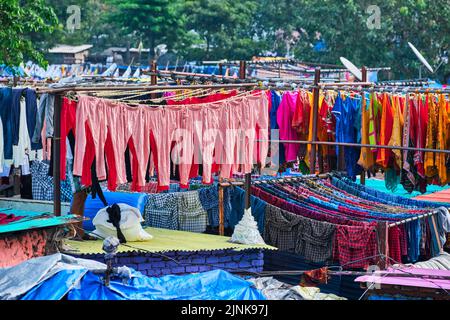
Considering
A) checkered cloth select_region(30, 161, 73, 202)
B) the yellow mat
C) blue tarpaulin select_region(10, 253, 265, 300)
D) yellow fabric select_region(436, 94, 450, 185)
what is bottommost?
the yellow mat

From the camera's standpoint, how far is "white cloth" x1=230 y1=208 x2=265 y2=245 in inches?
485

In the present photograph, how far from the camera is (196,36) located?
43.2 m

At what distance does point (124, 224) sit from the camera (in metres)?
11.8

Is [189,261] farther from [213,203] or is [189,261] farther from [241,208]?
[213,203]

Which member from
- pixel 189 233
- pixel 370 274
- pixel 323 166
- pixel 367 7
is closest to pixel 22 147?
pixel 189 233

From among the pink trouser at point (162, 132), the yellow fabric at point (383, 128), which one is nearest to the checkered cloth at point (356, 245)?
the pink trouser at point (162, 132)

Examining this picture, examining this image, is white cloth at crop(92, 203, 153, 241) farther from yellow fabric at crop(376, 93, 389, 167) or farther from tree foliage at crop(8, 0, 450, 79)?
tree foliage at crop(8, 0, 450, 79)

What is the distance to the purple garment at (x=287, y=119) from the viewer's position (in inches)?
607

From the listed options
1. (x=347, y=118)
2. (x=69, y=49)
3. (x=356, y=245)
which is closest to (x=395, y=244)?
(x=356, y=245)

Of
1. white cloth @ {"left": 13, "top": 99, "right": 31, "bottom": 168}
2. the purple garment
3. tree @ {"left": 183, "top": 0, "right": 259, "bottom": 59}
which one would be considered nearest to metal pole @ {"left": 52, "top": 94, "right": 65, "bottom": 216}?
white cloth @ {"left": 13, "top": 99, "right": 31, "bottom": 168}

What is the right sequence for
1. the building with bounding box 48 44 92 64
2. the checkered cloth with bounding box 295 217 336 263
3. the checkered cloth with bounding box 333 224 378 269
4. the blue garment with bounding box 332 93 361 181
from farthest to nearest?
the building with bounding box 48 44 92 64
the blue garment with bounding box 332 93 361 181
the checkered cloth with bounding box 295 217 336 263
the checkered cloth with bounding box 333 224 378 269

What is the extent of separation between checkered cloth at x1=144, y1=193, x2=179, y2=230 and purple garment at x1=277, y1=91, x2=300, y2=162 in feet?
9.51

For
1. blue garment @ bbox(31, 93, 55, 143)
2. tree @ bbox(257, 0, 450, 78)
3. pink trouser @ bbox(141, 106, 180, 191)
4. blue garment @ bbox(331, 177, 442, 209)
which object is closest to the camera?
blue garment @ bbox(31, 93, 55, 143)

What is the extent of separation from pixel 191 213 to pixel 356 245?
257 centimetres
